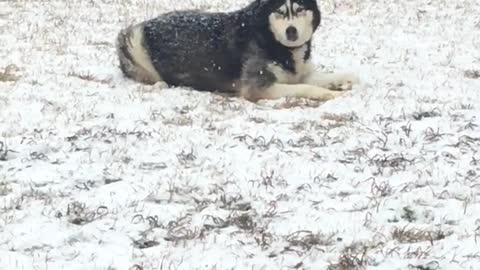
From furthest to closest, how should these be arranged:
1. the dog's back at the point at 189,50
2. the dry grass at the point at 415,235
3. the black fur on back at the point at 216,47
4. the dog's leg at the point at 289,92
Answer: the dog's back at the point at 189,50, the black fur on back at the point at 216,47, the dog's leg at the point at 289,92, the dry grass at the point at 415,235

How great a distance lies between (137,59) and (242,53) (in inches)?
55.3

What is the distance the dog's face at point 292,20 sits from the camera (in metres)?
9.13

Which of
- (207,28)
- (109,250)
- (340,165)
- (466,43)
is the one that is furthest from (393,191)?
(466,43)

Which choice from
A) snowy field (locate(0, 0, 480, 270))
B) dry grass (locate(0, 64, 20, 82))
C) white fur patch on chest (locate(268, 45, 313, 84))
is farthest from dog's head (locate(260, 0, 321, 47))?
dry grass (locate(0, 64, 20, 82))

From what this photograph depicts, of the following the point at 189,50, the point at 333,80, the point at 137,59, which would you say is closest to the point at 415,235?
the point at 333,80

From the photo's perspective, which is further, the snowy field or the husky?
the husky

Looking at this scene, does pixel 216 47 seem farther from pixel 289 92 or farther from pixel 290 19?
pixel 289 92

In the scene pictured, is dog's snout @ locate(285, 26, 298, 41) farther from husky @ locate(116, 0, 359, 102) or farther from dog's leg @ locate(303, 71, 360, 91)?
dog's leg @ locate(303, 71, 360, 91)

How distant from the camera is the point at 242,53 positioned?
368 inches

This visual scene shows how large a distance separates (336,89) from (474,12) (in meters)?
7.47

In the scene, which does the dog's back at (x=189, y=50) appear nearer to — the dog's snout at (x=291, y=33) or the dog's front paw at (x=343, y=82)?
the dog's snout at (x=291, y=33)

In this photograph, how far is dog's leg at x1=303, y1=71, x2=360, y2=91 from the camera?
31.1 feet

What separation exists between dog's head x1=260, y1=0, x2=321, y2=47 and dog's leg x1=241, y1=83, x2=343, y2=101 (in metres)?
0.50

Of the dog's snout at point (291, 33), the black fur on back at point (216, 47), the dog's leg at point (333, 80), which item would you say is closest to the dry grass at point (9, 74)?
the black fur on back at point (216, 47)
